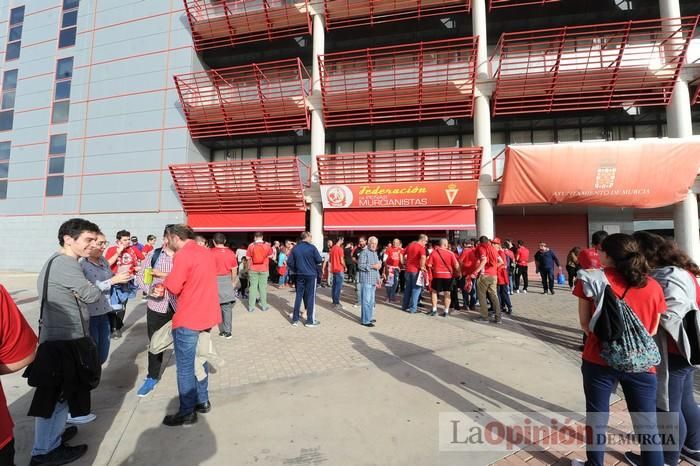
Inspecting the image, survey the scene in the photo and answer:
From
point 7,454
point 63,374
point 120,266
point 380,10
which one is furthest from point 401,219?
point 7,454

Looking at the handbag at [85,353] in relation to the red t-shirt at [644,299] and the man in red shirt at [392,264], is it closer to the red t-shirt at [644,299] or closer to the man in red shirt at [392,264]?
the red t-shirt at [644,299]

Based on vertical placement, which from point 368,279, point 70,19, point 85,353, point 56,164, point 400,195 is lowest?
point 85,353

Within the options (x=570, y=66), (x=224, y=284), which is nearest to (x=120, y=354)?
(x=224, y=284)

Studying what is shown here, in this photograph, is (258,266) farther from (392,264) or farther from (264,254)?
(392,264)

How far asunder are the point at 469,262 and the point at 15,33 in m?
27.9

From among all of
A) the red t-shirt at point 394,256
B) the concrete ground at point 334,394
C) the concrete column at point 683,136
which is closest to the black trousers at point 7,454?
the concrete ground at point 334,394

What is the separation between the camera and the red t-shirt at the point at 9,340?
1.34m

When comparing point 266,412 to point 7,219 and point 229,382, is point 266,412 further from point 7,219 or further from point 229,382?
point 7,219

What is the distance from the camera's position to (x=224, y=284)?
5.27 m

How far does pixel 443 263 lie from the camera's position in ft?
24.2

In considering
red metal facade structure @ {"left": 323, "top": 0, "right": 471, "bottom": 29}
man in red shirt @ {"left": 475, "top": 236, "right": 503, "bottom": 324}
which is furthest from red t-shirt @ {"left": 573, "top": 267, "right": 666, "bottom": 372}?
red metal facade structure @ {"left": 323, "top": 0, "right": 471, "bottom": 29}

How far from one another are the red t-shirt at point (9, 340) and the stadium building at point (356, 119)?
10.6 m

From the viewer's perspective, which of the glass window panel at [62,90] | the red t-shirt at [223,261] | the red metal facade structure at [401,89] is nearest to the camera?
the red t-shirt at [223,261]

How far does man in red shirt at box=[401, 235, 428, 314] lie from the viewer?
741 centimetres
